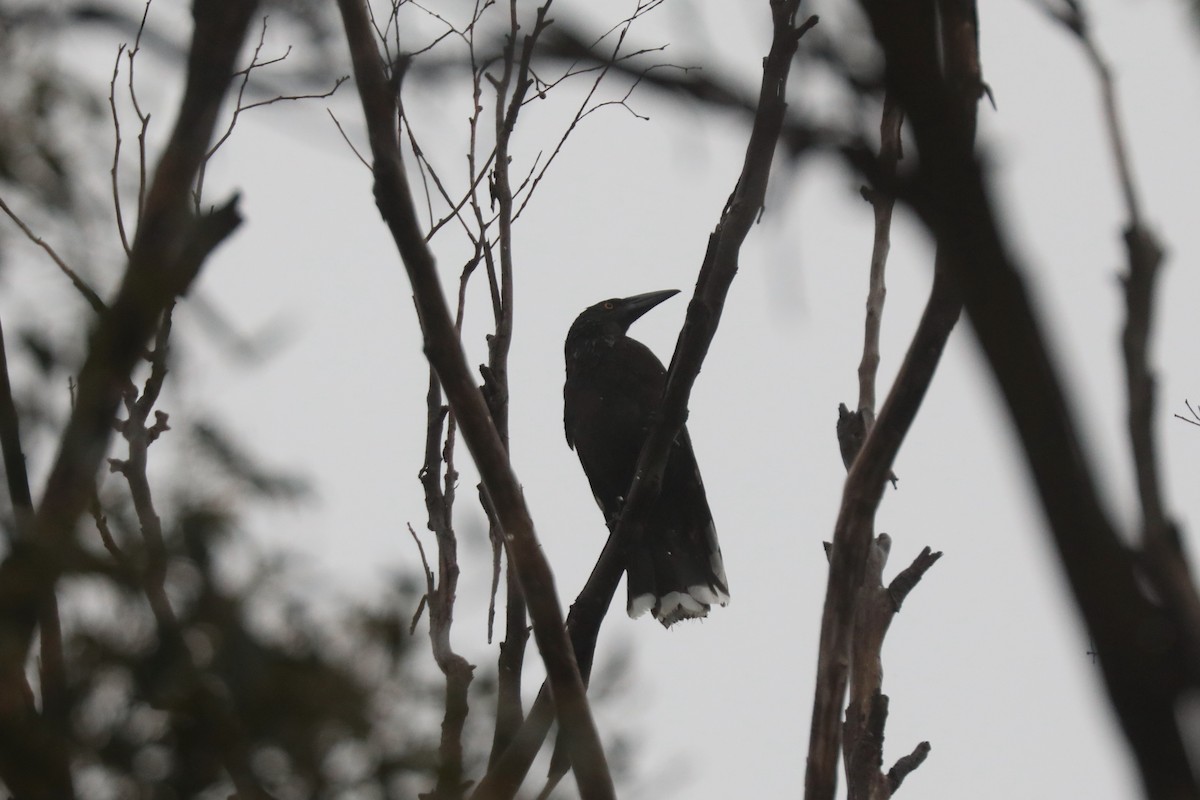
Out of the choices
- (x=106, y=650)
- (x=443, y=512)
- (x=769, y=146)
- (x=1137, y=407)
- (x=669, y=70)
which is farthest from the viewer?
(x=443, y=512)

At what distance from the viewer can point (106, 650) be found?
4.49 feet

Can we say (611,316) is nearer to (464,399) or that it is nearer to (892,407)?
(464,399)

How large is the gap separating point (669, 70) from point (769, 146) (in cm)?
95

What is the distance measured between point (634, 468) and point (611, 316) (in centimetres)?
91

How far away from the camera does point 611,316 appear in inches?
244

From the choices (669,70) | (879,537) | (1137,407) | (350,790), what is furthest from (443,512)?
(1137,407)

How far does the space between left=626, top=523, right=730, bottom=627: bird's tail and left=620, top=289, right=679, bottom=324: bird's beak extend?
1.23 m

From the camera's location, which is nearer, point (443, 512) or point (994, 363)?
point (994, 363)

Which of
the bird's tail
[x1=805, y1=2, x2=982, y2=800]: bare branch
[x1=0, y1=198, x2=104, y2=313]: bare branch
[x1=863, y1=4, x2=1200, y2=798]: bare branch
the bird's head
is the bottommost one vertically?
[x1=863, y1=4, x2=1200, y2=798]: bare branch

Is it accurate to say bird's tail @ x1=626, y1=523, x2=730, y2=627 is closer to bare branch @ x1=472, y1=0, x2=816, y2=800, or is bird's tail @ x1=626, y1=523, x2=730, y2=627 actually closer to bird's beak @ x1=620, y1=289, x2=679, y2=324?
bird's beak @ x1=620, y1=289, x2=679, y2=324

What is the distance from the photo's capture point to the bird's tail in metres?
5.47

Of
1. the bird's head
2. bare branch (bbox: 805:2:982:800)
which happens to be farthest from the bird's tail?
bare branch (bbox: 805:2:982:800)

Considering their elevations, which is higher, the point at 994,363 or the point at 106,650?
the point at 106,650

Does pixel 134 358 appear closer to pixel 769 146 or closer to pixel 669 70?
pixel 669 70
